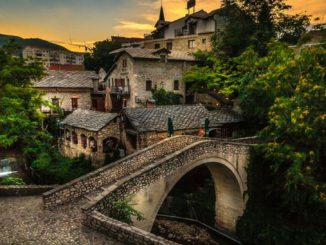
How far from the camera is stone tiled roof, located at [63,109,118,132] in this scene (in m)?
22.0

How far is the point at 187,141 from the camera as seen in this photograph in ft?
57.8

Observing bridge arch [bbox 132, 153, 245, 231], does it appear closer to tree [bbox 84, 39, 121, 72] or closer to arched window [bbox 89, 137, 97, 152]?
arched window [bbox 89, 137, 97, 152]

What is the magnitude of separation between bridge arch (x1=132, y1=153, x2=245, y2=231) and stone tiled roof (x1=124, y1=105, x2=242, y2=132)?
176 inches

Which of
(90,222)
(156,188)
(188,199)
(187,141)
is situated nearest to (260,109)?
(187,141)

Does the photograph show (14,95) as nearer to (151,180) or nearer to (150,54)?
(151,180)

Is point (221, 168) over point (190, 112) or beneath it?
beneath

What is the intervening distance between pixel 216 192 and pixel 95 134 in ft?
32.2

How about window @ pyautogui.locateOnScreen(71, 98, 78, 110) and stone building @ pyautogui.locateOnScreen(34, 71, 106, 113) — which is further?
window @ pyautogui.locateOnScreen(71, 98, 78, 110)

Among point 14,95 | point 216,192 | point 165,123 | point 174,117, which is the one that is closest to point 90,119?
point 165,123

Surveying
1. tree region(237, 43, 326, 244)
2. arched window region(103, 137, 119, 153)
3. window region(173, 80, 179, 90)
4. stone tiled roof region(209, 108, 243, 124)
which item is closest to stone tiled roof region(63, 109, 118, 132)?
arched window region(103, 137, 119, 153)

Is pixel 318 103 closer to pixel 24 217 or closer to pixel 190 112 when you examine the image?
pixel 190 112

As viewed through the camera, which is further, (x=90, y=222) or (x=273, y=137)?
(x=273, y=137)

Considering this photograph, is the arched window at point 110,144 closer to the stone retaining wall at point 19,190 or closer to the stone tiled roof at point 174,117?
the stone tiled roof at point 174,117

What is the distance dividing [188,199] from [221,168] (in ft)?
17.2
